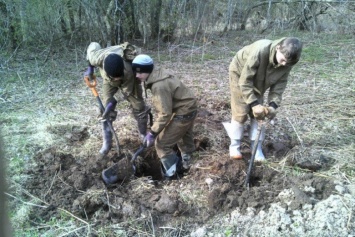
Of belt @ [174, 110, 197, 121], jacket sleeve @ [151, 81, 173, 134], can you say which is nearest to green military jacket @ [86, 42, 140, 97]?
jacket sleeve @ [151, 81, 173, 134]

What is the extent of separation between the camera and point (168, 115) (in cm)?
380

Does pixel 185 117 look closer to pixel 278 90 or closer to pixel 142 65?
pixel 142 65

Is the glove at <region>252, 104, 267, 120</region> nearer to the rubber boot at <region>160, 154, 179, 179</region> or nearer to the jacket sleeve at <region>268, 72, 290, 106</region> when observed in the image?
the jacket sleeve at <region>268, 72, 290, 106</region>

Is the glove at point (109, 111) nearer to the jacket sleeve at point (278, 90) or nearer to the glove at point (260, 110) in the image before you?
the glove at point (260, 110)

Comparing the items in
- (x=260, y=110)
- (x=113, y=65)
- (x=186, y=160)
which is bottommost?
(x=186, y=160)

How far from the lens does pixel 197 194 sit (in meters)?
3.67

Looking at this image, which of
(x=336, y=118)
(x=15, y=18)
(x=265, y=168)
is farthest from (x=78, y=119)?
(x=15, y=18)

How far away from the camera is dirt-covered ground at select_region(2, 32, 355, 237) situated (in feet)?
10.6

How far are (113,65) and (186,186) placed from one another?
1522mm

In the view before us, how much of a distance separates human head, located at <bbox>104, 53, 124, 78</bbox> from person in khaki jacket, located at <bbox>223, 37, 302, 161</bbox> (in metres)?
1.30

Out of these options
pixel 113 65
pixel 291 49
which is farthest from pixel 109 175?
pixel 291 49

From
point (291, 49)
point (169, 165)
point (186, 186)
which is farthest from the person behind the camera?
point (169, 165)

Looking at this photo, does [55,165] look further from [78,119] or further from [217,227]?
[217,227]

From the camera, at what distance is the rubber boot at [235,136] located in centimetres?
412
